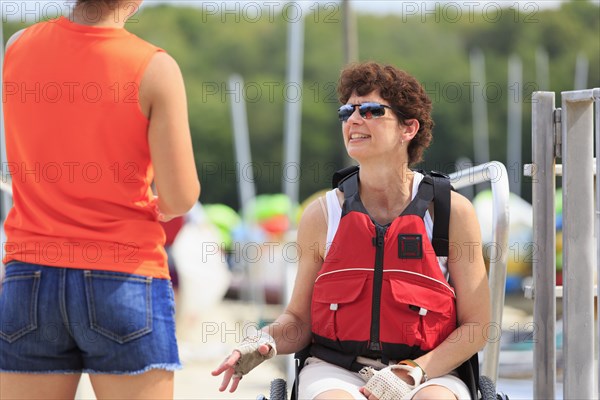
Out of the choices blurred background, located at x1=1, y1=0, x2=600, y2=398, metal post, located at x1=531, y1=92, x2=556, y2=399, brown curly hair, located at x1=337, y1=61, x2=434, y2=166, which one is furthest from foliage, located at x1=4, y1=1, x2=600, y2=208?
brown curly hair, located at x1=337, y1=61, x2=434, y2=166

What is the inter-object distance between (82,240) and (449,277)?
4.39ft

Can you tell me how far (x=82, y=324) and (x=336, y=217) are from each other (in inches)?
47.4

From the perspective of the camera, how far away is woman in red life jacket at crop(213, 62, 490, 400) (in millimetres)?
2930

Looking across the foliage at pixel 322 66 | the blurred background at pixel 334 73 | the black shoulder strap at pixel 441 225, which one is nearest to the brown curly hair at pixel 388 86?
the black shoulder strap at pixel 441 225

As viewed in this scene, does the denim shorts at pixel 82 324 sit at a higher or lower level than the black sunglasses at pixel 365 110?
lower

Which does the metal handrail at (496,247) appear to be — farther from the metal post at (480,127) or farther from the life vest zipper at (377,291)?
the metal post at (480,127)

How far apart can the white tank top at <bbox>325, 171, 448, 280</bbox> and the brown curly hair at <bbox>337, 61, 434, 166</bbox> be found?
0.22 metres

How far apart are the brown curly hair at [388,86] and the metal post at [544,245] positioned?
41 cm

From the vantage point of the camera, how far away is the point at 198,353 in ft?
38.5

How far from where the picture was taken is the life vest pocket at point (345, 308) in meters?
3.00

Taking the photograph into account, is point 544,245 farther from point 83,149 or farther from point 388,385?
point 83,149

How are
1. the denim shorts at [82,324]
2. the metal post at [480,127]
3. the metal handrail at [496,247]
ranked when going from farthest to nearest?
the metal post at [480,127]
the metal handrail at [496,247]
the denim shorts at [82,324]

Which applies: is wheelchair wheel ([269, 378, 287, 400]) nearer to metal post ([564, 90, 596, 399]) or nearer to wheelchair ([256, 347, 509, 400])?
wheelchair ([256, 347, 509, 400])

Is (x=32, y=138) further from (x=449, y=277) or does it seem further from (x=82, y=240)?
(x=449, y=277)
